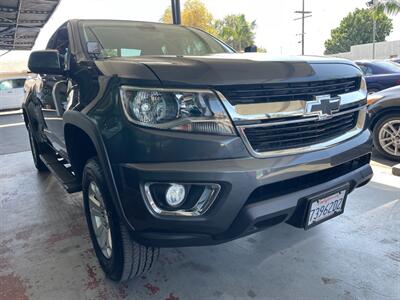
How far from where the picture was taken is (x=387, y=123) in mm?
4516

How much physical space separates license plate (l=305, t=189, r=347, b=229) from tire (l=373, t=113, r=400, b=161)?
113 inches

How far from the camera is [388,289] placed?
2.07 meters

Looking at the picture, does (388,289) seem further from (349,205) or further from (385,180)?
(385,180)

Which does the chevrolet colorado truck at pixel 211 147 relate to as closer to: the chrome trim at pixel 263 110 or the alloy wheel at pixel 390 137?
the chrome trim at pixel 263 110

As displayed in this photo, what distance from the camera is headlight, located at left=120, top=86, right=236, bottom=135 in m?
1.65

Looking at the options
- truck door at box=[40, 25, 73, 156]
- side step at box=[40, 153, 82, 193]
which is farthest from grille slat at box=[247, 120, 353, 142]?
side step at box=[40, 153, 82, 193]

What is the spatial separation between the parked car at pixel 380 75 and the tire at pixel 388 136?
4.76 metres

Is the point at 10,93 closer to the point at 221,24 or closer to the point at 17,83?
the point at 17,83

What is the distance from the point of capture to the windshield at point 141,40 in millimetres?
2572

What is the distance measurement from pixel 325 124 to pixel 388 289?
41.2 inches

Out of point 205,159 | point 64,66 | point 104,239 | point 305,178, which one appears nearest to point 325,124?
point 305,178

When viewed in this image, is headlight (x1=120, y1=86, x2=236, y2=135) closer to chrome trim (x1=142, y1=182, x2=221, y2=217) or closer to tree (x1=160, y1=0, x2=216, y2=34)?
chrome trim (x1=142, y1=182, x2=221, y2=217)

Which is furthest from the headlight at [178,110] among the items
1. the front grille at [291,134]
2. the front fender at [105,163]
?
the front fender at [105,163]

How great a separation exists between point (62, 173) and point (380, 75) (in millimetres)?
8526
